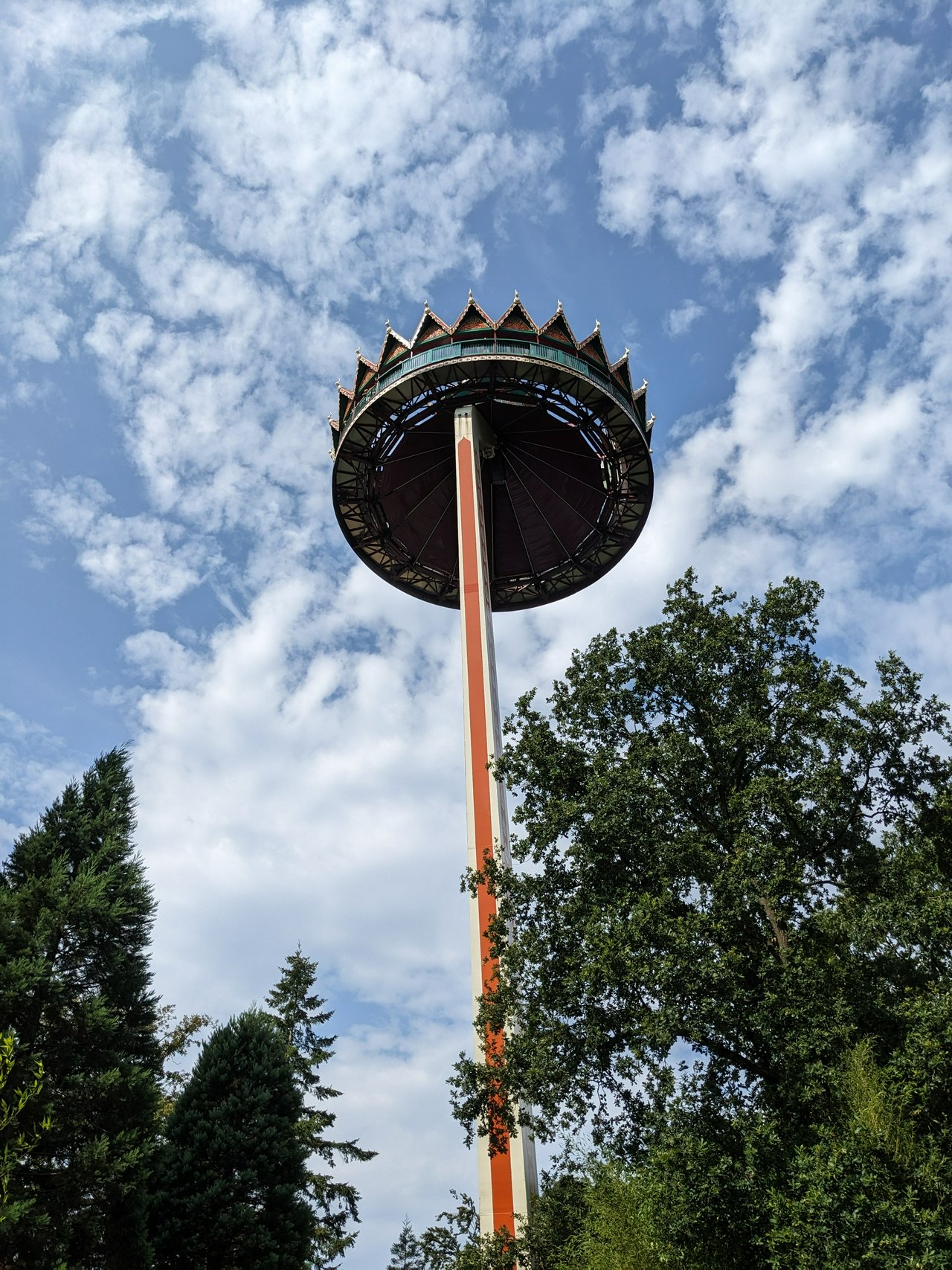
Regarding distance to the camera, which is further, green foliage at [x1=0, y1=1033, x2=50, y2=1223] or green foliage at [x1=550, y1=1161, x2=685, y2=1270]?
green foliage at [x1=550, y1=1161, x2=685, y2=1270]

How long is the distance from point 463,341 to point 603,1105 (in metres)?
23.1

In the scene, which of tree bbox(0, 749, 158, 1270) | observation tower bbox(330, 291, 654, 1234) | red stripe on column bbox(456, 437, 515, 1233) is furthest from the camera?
observation tower bbox(330, 291, 654, 1234)

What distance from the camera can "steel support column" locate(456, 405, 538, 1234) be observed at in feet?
66.8

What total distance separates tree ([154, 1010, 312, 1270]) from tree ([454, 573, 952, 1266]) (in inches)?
169

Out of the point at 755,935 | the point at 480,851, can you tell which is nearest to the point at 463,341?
the point at 480,851

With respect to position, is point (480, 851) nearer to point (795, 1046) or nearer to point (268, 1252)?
point (268, 1252)

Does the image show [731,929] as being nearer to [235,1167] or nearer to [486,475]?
[235,1167]

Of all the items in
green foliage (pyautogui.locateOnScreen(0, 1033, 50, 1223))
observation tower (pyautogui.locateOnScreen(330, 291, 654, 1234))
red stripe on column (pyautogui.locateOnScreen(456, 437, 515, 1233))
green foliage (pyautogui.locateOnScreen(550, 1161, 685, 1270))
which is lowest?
green foliage (pyautogui.locateOnScreen(550, 1161, 685, 1270))

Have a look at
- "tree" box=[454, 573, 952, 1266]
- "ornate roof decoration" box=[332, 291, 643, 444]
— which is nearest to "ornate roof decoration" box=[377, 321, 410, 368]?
"ornate roof decoration" box=[332, 291, 643, 444]

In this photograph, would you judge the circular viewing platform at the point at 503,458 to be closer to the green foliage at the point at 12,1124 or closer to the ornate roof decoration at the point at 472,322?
the ornate roof decoration at the point at 472,322

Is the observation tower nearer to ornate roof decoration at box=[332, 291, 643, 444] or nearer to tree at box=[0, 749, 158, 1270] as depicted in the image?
ornate roof decoration at box=[332, 291, 643, 444]

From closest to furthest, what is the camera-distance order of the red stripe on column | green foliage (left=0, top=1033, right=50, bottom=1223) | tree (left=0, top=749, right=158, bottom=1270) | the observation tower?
green foliage (left=0, top=1033, right=50, bottom=1223)
tree (left=0, top=749, right=158, bottom=1270)
the red stripe on column
the observation tower

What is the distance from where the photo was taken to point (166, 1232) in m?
16.5

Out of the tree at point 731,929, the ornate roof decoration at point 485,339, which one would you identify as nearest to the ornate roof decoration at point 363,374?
the ornate roof decoration at point 485,339
